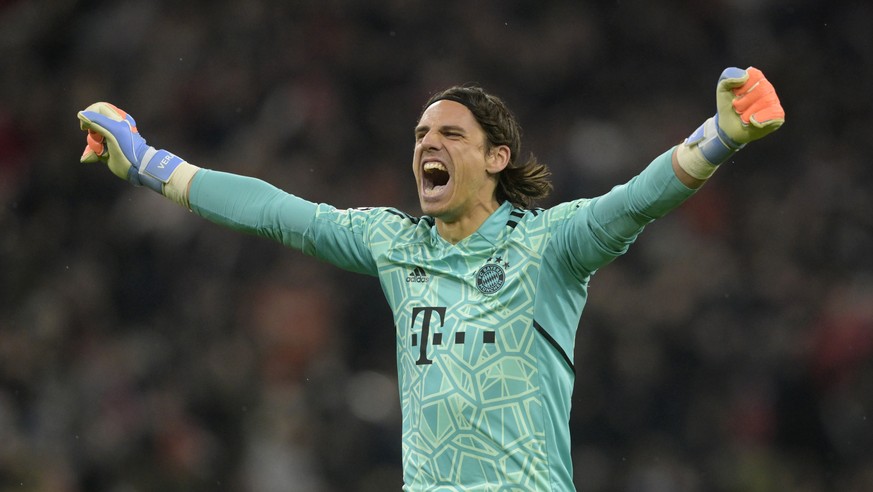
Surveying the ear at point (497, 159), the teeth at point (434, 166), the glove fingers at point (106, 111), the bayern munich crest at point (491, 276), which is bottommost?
the bayern munich crest at point (491, 276)

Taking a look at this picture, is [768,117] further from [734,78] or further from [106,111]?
[106,111]

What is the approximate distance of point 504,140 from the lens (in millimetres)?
4270

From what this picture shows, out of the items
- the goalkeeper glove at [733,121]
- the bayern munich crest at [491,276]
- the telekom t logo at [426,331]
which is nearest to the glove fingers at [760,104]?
the goalkeeper glove at [733,121]

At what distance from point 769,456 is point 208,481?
11.7 feet

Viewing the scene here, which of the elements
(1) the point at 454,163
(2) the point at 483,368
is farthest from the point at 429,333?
(1) the point at 454,163

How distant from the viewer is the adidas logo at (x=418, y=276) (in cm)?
395

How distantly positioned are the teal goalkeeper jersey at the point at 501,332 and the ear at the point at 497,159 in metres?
0.22

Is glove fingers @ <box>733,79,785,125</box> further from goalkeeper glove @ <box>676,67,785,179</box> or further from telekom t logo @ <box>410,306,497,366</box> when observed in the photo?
telekom t logo @ <box>410,306,497,366</box>

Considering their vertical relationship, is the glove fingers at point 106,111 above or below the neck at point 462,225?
above

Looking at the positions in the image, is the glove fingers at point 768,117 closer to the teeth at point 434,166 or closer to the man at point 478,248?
the man at point 478,248

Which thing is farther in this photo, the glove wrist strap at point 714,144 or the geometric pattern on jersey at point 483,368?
the geometric pattern on jersey at point 483,368

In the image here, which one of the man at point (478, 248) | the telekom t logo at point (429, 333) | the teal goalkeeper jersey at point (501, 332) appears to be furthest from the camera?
the telekom t logo at point (429, 333)

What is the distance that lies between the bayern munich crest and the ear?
467 mm

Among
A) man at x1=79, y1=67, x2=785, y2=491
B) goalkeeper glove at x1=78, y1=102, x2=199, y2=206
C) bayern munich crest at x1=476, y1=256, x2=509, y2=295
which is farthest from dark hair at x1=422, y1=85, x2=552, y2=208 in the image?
goalkeeper glove at x1=78, y1=102, x2=199, y2=206
